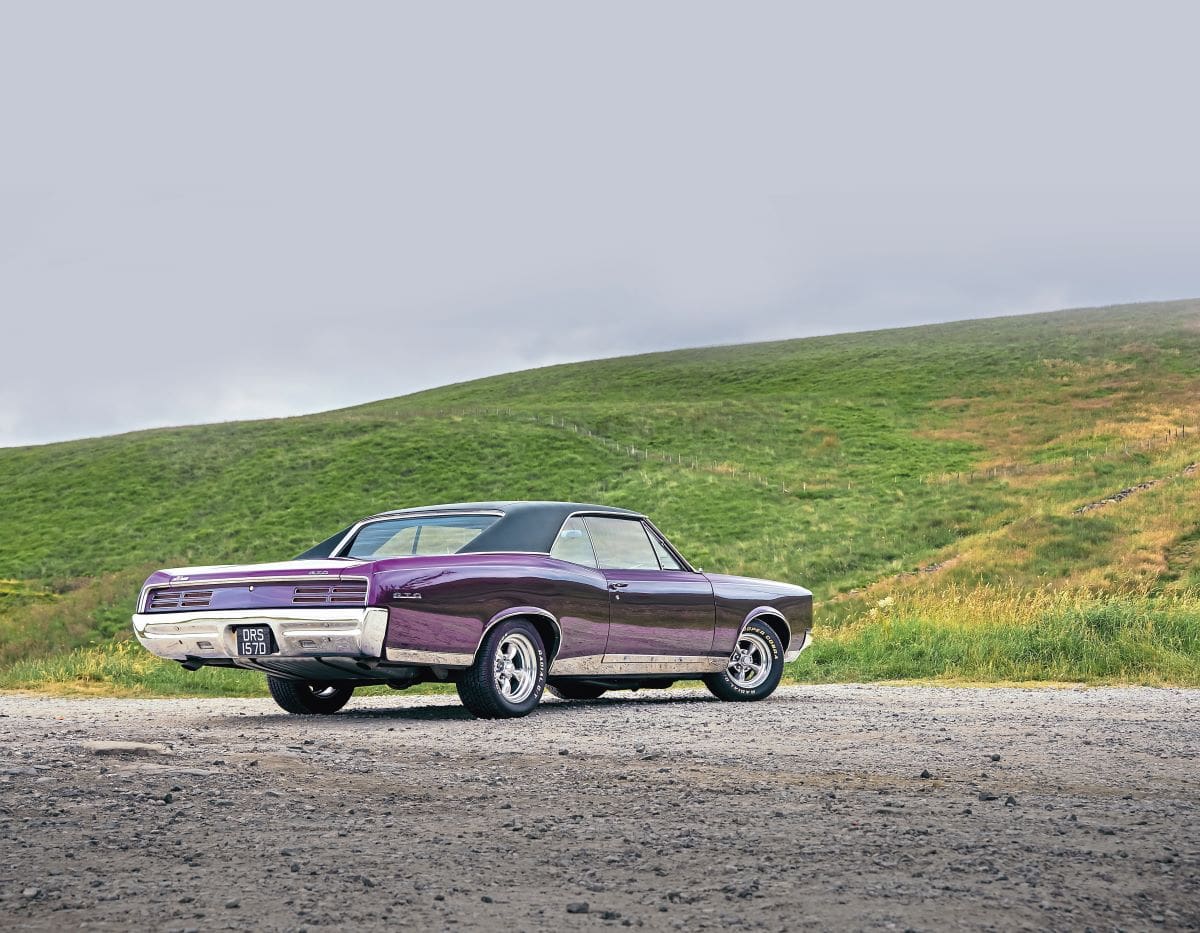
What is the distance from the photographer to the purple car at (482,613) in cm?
990

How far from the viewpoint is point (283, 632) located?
390 inches

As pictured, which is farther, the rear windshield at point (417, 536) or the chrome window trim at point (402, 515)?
the chrome window trim at point (402, 515)

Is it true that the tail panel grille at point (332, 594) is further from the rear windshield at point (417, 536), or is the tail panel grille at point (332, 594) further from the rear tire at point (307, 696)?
the rear tire at point (307, 696)

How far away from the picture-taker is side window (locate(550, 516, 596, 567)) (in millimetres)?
11367

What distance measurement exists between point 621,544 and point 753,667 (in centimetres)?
194

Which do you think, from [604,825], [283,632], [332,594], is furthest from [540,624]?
[604,825]

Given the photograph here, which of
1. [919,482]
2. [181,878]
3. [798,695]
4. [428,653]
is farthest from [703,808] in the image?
[919,482]

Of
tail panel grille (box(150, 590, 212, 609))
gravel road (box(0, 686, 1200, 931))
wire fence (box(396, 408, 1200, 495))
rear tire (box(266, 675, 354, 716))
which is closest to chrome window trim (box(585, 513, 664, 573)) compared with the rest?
gravel road (box(0, 686, 1200, 931))

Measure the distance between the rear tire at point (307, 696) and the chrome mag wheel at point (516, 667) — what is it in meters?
1.95

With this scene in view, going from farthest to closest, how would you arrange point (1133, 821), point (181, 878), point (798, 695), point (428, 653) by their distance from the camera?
1. point (798, 695)
2. point (428, 653)
3. point (1133, 821)
4. point (181, 878)

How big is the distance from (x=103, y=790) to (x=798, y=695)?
7969 mm

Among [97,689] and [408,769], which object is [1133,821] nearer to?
[408,769]

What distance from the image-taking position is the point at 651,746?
29.0 ft

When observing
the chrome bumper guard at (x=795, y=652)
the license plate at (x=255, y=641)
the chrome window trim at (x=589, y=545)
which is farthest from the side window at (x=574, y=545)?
the chrome bumper guard at (x=795, y=652)
